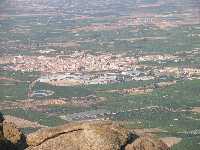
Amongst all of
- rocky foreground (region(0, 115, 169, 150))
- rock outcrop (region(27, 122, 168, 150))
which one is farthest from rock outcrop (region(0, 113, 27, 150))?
rock outcrop (region(27, 122, 168, 150))

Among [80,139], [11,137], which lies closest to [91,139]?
[80,139]

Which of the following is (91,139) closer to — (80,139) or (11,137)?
(80,139)

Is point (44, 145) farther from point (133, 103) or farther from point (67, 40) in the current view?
point (67, 40)

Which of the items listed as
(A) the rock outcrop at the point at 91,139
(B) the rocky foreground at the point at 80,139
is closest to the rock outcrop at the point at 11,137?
(B) the rocky foreground at the point at 80,139

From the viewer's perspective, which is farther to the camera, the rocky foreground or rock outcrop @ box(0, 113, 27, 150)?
rock outcrop @ box(0, 113, 27, 150)

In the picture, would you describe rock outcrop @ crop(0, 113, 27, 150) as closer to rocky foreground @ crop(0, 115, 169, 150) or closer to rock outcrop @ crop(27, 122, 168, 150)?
rocky foreground @ crop(0, 115, 169, 150)

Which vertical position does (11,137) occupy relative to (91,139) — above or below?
below

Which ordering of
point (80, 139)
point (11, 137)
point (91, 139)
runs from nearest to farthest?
point (91, 139) → point (80, 139) → point (11, 137)

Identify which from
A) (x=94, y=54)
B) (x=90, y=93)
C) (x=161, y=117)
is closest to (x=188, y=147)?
(x=161, y=117)
